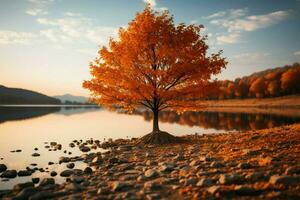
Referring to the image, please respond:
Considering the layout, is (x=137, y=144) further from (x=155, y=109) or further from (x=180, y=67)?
(x=180, y=67)

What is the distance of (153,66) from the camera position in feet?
102

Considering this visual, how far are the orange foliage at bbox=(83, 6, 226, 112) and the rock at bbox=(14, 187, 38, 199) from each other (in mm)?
16314

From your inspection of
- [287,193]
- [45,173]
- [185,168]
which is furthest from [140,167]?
[287,193]

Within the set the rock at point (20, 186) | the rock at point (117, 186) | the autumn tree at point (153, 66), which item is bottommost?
the rock at point (20, 186)

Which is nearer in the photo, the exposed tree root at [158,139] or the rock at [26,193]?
the rock at [26,193]

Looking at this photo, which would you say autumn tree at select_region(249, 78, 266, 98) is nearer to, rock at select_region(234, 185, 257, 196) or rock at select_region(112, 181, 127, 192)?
rock at select_region(112, 181, 127, 192)

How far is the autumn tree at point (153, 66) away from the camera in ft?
97.2

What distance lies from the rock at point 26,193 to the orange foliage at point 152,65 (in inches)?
642

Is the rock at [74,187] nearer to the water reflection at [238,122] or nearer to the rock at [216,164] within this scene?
the rock at [216,164]

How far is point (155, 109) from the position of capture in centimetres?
3275

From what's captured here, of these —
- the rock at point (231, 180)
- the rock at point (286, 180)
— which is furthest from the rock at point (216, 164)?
the rock at point (286, 180)

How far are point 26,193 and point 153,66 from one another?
19.5m

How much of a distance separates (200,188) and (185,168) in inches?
156

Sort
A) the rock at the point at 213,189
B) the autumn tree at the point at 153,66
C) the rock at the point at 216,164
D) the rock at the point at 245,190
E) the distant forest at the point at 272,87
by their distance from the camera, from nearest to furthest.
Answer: the rock at the point at 245,190 → the rock at the point at 213,189 → the rock at the point at 216,164 → the autumn tree at the point at 153,66 → the distant forest at the point at 272,87
